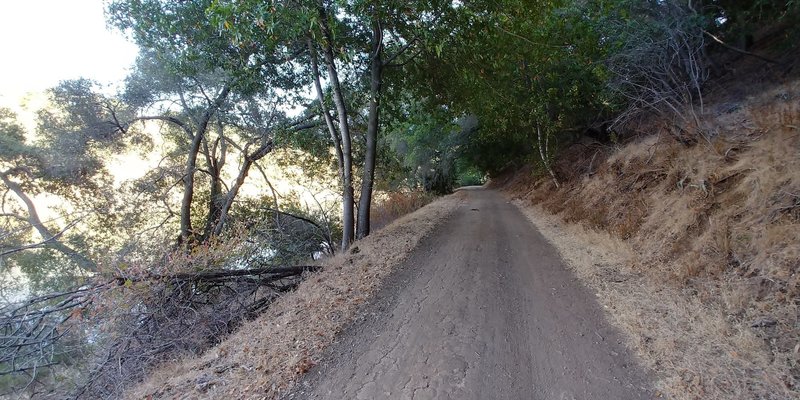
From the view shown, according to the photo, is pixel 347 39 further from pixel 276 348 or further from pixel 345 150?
pixel 276 348

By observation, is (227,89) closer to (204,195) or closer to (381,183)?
(204,195)

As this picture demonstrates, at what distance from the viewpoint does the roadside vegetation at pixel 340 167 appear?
4469 millimetres

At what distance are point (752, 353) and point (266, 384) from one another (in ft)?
14.7

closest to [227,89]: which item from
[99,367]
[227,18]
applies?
[227,18]

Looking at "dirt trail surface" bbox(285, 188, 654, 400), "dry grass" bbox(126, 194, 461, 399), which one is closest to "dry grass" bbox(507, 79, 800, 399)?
"dirt trail surface" bbox(285, 188, 654, 400)

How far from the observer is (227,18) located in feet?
18.8

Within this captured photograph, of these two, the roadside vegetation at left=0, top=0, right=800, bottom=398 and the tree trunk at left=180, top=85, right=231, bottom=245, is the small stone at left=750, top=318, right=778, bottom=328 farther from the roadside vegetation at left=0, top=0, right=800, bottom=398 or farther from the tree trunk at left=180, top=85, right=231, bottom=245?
the tree trunk at left=180, top=85, right=231, bottom=245

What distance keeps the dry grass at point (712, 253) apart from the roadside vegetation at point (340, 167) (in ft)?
0.10

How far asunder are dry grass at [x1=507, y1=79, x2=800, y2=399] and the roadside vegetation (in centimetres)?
3

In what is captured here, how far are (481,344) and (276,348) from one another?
7.68 ft

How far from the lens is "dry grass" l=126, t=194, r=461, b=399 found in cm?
349

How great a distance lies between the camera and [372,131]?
33.1 ft

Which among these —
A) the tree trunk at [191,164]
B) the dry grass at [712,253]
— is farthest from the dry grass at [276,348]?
the tree trunk at [191,164]

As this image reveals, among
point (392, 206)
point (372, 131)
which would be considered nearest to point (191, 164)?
point (372, 131)
